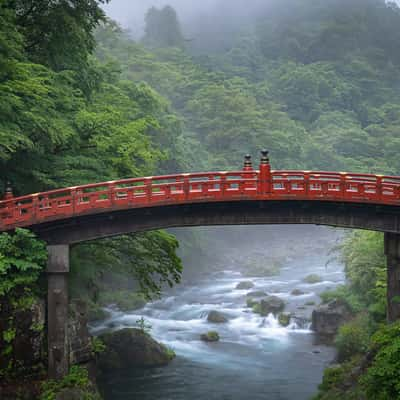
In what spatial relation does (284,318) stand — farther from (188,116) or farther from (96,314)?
(188,116)

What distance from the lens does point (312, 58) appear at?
376 ft

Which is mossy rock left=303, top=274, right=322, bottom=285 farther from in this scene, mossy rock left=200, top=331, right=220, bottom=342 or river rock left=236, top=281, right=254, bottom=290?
mossy rock left=200, top=331, right=220, bottom=342

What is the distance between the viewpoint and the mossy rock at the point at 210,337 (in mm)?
35062

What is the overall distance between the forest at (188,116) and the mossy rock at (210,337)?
647 cm

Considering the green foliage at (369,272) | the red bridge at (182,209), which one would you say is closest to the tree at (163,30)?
the green foliage at (369,272)

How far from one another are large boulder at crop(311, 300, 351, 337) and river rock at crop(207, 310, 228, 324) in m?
6.67

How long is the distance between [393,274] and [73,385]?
15.0m

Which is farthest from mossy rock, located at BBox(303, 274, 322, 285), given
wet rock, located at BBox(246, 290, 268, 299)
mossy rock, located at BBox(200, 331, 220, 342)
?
mossy rock, located at BBox(200, 331, 220, 342)

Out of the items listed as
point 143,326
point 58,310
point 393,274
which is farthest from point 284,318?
point 58,310

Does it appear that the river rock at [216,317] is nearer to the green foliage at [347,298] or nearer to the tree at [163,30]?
the green foliage at [347,298]

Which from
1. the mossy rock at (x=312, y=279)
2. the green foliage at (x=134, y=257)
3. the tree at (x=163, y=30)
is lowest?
the mossy rock at (x=312, y=279)

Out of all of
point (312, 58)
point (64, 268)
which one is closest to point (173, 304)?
point (64, 268)

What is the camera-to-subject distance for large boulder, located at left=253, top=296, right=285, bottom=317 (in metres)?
40.5

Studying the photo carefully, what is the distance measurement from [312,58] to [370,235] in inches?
3403
